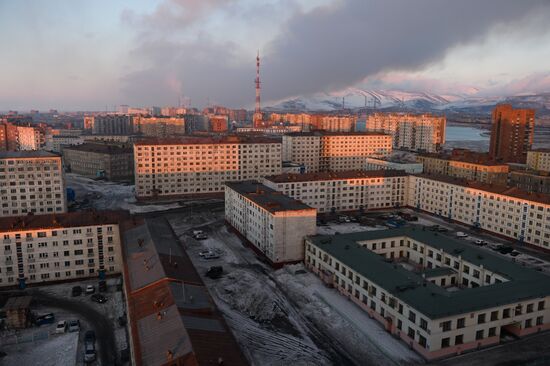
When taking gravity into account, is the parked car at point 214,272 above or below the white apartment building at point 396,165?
below

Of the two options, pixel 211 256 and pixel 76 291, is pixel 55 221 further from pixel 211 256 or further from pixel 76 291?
pixel 211 256

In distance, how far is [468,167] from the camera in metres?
94.1

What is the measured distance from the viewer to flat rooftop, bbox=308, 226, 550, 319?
33469 mm

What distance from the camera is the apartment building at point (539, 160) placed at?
103562 mm

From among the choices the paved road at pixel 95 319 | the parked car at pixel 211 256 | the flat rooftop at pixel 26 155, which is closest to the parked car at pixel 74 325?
the paved road at pixel 95 319

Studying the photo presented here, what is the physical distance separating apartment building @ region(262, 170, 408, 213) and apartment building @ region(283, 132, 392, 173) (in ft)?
133

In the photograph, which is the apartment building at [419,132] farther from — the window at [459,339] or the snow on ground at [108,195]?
the window at [459,339]

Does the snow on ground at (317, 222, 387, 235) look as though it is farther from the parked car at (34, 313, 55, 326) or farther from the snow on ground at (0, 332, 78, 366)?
the snow on ground at (0, 332, 78, 366)

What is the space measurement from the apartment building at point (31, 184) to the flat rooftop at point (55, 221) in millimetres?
25346

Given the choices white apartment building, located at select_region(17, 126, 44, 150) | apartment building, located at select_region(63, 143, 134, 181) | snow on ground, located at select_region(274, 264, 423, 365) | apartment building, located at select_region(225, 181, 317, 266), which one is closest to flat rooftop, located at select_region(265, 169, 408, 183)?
apartment building, located at select_region(225, 181, 317, 266)

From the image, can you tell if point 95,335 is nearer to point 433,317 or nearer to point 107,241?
point 107,241

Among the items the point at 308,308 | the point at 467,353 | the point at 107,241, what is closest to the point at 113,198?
the point at 107,241

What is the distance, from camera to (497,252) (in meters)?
56.8

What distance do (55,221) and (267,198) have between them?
80.5 ft
